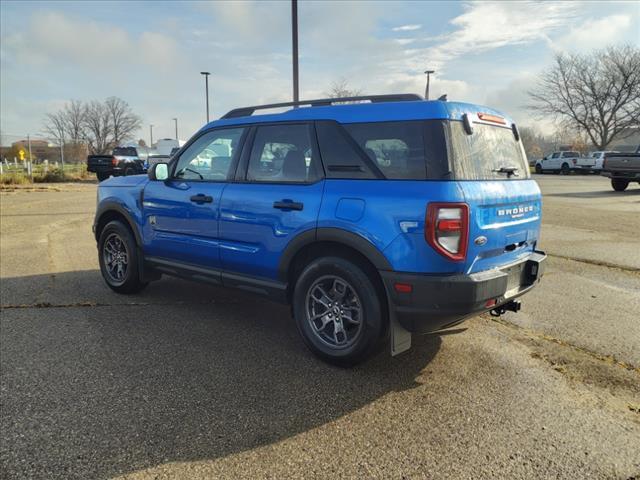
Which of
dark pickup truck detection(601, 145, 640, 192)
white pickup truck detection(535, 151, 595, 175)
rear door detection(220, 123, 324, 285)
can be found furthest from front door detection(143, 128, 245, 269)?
white pickup truck detection(535, 151, 595, 175)

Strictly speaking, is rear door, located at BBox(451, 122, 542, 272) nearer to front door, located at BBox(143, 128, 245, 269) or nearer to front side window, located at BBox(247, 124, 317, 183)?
front side window, located at BBox(247, 124, 317, 183)

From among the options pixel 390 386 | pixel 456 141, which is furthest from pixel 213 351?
pixel 456 141

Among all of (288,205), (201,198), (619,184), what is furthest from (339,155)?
(619,184)

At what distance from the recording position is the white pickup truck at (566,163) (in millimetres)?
39112

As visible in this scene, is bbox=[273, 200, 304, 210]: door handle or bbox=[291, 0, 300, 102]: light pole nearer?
bbox=[273, 200, 304, 210]: door handle

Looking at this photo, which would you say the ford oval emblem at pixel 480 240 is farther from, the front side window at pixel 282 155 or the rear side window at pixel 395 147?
the front side window at pixel 282 155

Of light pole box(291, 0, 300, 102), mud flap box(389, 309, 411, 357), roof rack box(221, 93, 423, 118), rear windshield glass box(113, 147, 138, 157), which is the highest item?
light pole box(291, 0, 300, 102)

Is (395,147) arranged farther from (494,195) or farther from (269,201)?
(269,201)

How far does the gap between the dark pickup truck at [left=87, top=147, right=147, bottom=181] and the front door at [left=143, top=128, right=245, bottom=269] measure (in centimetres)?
2279

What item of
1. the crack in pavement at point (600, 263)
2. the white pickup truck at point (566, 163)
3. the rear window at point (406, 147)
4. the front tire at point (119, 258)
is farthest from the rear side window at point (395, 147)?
the white pickup truck at point (566, 163)

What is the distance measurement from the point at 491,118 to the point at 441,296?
1.47 meters

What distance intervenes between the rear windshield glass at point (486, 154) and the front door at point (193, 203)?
1.98m

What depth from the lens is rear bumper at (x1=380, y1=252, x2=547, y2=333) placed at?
3.01 m

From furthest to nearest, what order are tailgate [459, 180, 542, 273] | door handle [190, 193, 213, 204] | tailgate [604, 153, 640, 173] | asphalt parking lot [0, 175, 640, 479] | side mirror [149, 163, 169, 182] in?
tailgate [604, 153, 640, 173] < side mirror [149, 163, 169, 182] < door handle [190, 193, 213, 204] < tailgate [459, 180, 542, 273] < asphalt parking lot [0, 175, 640, 479]
